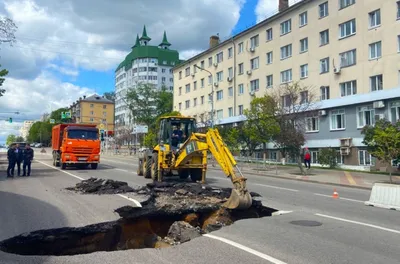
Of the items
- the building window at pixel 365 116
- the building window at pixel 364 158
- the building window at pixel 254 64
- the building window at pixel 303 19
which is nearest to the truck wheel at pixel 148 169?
the building window at pixel 364 158

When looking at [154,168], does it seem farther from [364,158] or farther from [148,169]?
[364,158]

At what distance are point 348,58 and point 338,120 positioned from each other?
5317 mm

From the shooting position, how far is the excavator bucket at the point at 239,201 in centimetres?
926

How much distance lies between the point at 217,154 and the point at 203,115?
40680mm

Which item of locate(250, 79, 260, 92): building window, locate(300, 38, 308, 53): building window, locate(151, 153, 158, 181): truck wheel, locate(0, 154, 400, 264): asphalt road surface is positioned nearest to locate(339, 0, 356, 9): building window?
locate(300, 38, 308, 53): building window

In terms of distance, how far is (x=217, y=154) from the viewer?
11.9m

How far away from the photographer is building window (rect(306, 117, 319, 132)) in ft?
111

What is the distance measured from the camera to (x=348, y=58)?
32.0m

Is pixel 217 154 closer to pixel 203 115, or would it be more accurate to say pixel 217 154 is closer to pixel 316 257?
pixel 316 257

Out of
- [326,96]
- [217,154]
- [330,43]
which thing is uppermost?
[330,43]

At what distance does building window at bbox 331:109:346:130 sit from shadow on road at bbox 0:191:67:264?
25.9m

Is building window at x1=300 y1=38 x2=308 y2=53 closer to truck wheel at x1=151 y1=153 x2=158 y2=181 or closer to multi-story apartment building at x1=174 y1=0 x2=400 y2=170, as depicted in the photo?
multi-story apartment building at x1=174 y1=0 x2=400 y2=170

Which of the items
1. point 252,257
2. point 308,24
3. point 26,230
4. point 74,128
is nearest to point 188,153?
point 26,230

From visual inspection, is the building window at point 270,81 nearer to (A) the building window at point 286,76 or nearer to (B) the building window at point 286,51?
(A) the building window at point 286,76
